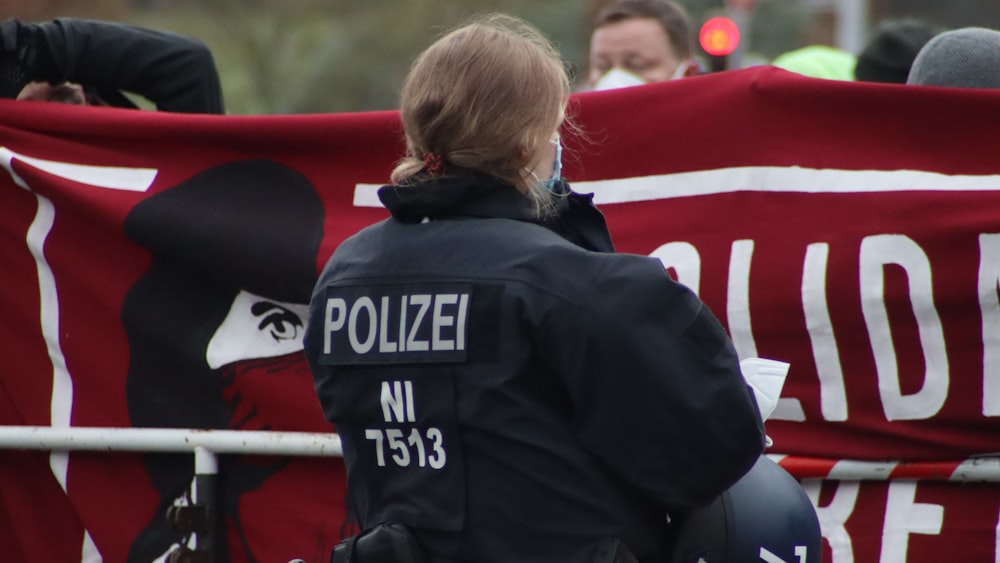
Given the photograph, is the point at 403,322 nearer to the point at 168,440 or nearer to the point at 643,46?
the point at 168,440

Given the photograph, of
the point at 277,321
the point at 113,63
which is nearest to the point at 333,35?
the point at 113,63

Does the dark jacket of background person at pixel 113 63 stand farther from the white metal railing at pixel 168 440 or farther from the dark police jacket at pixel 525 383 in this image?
the dark police jacket at pixel 525 383

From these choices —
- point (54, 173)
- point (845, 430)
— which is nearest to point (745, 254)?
point (845, 430)

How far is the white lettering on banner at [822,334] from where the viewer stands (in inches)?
130

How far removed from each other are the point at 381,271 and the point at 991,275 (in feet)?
5.24

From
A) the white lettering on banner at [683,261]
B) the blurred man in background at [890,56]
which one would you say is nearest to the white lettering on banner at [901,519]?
the white lettering on banner at [683,261]

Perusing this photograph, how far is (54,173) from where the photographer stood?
393 cm

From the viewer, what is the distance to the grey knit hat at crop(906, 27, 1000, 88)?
11.9 ft

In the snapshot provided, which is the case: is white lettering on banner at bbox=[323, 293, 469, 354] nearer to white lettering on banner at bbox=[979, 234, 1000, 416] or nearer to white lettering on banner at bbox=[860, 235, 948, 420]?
white lettering on banner at bbox=[860, 235, 948, 420]

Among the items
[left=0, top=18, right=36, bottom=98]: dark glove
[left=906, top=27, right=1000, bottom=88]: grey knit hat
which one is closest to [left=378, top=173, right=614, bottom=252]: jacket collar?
[left=906, top=27, right=1000, bottom=88]: grey knit hat

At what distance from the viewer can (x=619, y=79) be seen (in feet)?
16.2

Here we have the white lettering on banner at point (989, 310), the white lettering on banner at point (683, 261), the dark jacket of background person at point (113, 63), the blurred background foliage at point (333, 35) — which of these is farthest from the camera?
the blurred background foliage at point (333, 35)

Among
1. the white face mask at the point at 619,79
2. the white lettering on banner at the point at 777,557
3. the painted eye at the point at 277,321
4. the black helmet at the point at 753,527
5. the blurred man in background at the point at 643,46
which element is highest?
the blurred man in background at the point at 643,46

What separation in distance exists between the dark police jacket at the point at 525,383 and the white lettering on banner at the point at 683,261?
985mm
